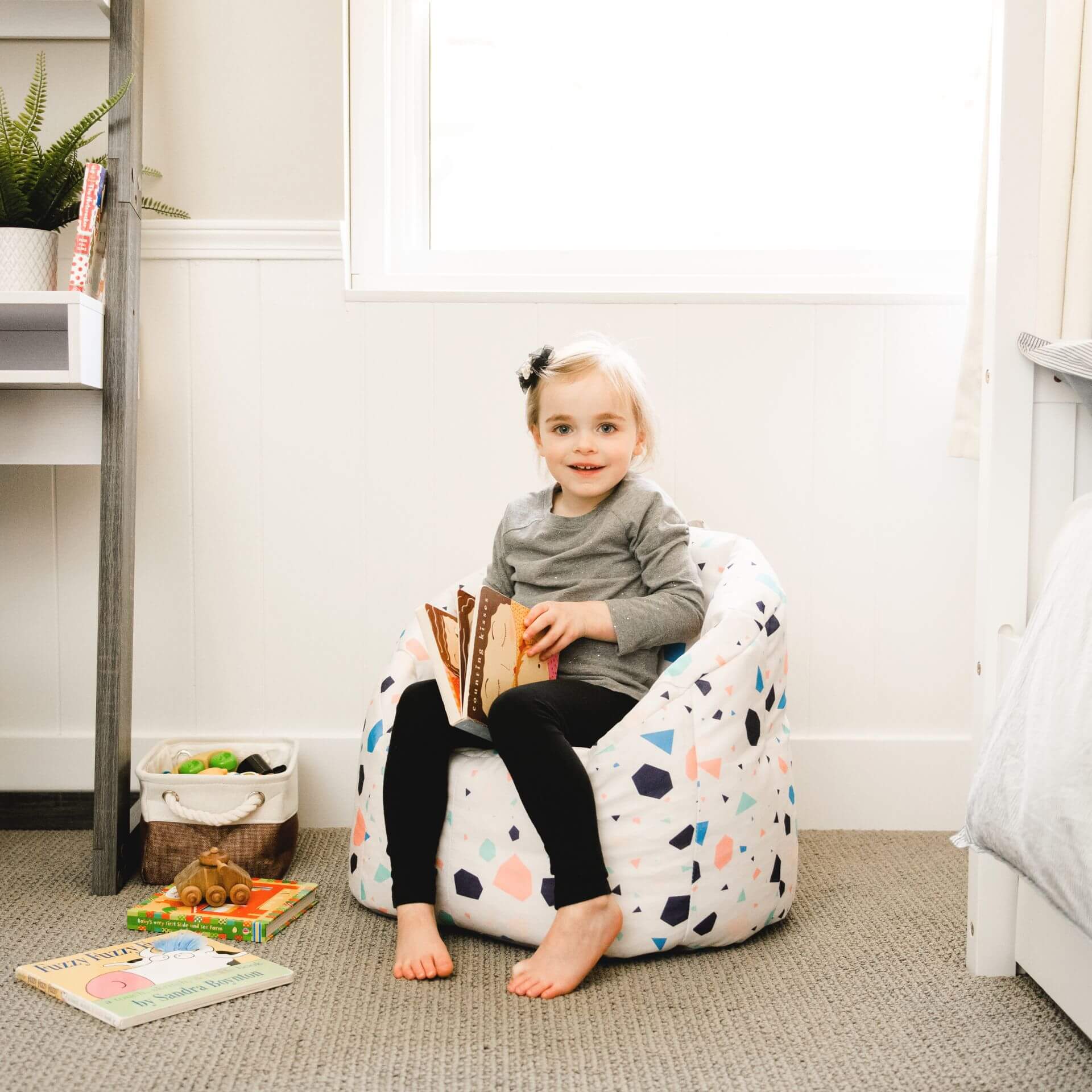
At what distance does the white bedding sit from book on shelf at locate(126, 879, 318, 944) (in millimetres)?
841

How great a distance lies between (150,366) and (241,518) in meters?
0.30

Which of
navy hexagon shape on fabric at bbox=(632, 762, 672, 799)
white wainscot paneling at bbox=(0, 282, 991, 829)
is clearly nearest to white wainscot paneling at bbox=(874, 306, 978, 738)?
white wainscot paneling at bbox=(0, 282, 991, 829)

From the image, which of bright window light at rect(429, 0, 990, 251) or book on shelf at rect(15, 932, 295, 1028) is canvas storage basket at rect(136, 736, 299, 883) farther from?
bright window light at rect(429, 0, 990, 251)

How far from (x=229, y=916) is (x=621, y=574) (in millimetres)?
680

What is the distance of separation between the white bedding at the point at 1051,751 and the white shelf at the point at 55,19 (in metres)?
1.52

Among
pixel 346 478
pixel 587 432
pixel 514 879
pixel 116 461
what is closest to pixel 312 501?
pixel 346 478

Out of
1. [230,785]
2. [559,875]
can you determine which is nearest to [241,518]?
[230,785]

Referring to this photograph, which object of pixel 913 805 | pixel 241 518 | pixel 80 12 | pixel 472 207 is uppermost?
pixel 80 12

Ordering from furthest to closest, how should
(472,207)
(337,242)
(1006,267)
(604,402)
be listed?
(472,207)
(337,242)
(604,402)
(1006,267)

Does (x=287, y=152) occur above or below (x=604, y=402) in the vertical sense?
above

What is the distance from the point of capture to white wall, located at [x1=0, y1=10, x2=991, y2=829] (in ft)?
5.91

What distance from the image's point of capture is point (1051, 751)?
95 centimetres

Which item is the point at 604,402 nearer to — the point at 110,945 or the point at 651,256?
the point at 651,256

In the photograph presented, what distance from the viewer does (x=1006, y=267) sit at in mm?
1185
